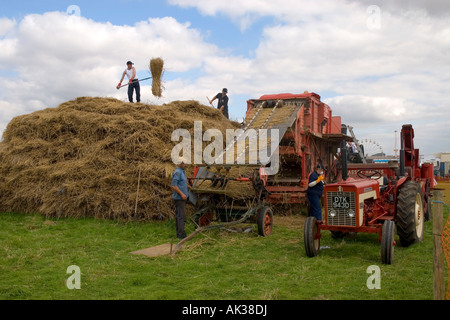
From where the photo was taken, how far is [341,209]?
716 cm

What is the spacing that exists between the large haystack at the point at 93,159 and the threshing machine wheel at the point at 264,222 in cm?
273

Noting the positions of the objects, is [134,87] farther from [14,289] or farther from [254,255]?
[14,289]

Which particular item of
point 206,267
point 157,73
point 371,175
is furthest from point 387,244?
point 157,73

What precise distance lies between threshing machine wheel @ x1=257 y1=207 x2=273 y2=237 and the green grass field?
0.23 meters

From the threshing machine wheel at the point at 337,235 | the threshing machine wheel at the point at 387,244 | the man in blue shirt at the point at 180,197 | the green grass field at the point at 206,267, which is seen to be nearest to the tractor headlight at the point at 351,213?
the threshing machine wheel at the point at 387,244

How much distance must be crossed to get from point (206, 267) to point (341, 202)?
8.35 feet

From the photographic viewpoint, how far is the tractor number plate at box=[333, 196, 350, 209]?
23.3 feet

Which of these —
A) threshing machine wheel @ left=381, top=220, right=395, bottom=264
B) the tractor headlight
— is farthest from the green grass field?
the tractor headlight

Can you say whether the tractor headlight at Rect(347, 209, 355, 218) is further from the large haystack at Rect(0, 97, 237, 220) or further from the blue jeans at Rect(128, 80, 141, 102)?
the blue jeans at Rect(128, 80, 141, 102)

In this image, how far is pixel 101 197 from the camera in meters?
10.9

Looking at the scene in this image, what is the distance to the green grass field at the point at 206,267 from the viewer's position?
5.29 m

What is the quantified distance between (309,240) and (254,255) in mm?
1044

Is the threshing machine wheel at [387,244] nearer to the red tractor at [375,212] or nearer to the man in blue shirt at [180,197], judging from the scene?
the red tractor at [375,212]

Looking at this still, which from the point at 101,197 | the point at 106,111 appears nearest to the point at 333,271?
the point at 101,197
